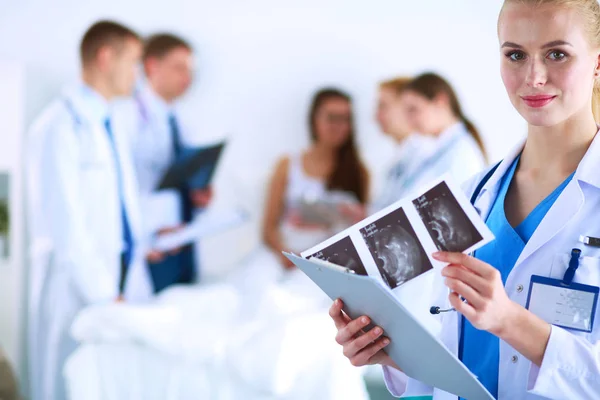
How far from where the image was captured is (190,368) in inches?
120

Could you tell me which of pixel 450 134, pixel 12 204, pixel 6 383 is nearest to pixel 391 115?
pixel 450 134

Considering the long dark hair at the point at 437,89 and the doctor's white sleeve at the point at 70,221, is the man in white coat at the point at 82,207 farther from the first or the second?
the long dark hair at the point at 437,89

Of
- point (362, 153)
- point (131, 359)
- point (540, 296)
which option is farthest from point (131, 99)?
point (540, 296)

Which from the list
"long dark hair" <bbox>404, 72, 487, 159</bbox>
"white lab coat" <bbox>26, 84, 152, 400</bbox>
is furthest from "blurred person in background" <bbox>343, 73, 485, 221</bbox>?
"white lab coat" <bbox>26, 84, 152, 400</bbox>

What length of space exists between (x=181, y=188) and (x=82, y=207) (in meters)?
0.61

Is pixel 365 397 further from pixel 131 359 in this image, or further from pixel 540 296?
pixel 540 296

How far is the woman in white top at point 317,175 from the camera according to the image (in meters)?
4.39

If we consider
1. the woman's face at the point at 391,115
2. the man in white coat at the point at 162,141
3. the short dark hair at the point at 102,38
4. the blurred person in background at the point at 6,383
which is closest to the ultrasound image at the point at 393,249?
the blurred person in background at the point at 6,383

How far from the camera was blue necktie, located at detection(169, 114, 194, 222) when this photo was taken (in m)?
4.28

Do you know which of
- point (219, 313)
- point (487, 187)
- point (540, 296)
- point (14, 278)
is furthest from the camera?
point (14, 278)

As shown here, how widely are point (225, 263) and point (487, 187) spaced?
120 inches

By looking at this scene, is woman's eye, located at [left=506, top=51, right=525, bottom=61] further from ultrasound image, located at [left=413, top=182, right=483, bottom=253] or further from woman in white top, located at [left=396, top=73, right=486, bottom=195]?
woman in white top, located at [left=396, top=73, right=486, bottom=195]

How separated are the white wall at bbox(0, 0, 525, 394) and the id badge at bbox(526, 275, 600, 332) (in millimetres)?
2959

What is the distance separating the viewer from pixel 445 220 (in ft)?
4.49
